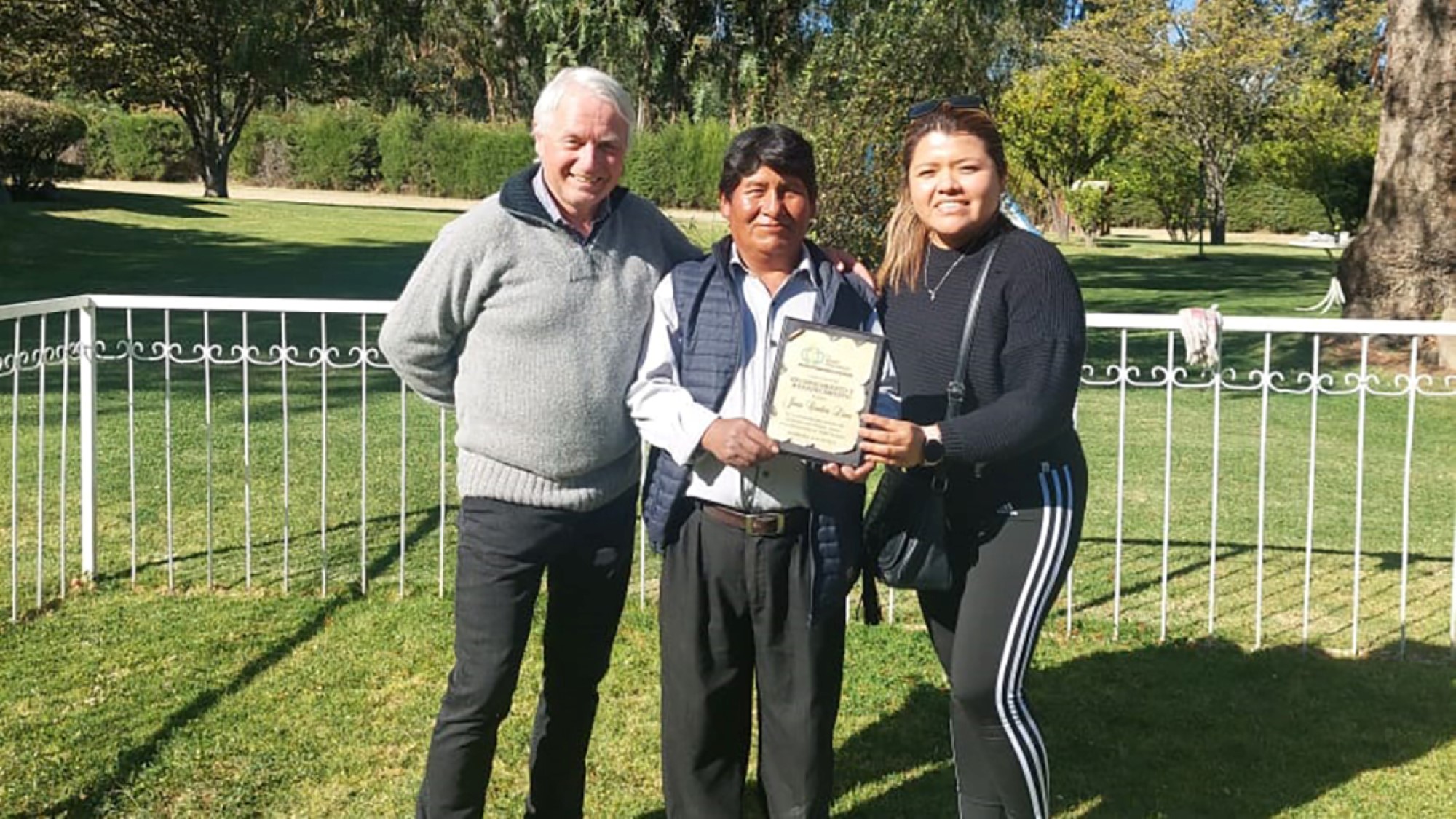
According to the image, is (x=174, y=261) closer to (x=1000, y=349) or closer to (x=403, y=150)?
(x=1000, y=349)

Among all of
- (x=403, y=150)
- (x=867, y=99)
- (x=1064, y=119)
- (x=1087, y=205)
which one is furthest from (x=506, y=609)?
(x=403, y=150)

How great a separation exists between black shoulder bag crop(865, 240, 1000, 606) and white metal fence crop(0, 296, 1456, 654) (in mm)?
865

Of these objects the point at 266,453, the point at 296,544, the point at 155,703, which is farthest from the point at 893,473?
the point at 266,453

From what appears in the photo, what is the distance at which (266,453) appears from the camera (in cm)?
854

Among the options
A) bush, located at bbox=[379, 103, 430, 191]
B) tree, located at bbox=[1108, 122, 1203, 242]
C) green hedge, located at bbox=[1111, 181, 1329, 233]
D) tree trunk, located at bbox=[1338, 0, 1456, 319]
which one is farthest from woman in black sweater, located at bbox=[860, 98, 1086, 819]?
bush, located at bbox=[379, 103, 430, 191]

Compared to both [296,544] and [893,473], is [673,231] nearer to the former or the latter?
[893,473]


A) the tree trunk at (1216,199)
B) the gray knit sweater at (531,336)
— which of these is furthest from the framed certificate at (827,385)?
the tree trunk at (1216,199)

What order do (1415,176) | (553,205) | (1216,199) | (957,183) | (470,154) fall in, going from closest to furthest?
(957,183)
(553,205)
(1415,176)
(1216,199)
(470,154)

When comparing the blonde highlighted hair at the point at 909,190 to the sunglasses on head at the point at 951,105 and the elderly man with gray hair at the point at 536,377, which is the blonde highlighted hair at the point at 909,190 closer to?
the sunglasses on head at the point at 951,105

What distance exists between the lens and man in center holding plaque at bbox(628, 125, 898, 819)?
286 centimetres

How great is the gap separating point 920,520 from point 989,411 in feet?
1.05

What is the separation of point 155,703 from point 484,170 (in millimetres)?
37659

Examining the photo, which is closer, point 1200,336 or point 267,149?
point 1200,336

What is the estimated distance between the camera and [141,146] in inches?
1690
